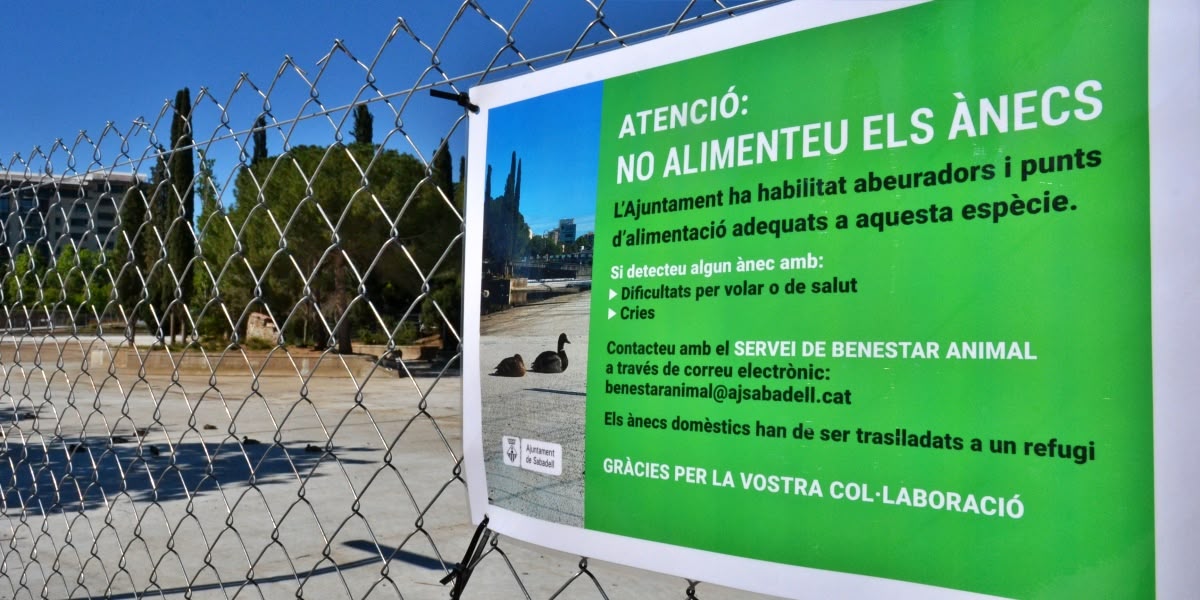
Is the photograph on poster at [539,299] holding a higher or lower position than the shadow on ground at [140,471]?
higher

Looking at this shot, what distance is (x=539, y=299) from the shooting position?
1.31 meters

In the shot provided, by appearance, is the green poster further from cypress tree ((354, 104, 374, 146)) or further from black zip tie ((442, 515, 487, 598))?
cypress tree ((354, 104, 374, 146))

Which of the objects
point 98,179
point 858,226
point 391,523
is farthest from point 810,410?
point 391,523

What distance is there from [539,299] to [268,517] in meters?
5.40

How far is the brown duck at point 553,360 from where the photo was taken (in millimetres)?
1285

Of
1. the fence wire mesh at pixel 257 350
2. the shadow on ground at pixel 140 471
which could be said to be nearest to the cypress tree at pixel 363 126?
the fence wire mesh at pixel 257 350

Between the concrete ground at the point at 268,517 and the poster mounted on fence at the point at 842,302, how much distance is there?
0.07m

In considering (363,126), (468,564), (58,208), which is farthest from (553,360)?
(58,208)

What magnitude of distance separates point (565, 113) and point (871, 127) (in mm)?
457

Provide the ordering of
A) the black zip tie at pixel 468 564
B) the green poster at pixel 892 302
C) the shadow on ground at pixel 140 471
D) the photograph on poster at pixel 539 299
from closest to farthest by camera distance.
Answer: the green poster at pixel 892 302 → the photograph on poster at pixel 539 299 → the black zip tie at pixel 468 564 → the shadow on ground at pixel 140 471

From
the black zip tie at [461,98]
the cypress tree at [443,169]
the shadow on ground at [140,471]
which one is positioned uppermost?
the black zip tie at [461,98]

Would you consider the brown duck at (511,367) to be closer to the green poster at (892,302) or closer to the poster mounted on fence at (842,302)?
the poster mounted on fence at (842,302)

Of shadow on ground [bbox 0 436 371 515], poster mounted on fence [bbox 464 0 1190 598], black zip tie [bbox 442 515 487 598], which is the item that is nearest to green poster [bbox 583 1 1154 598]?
poster mounted on fence [bbox 464 0 1190 598]

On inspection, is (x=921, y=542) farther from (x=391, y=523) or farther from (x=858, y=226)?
(x=391, y=523)
